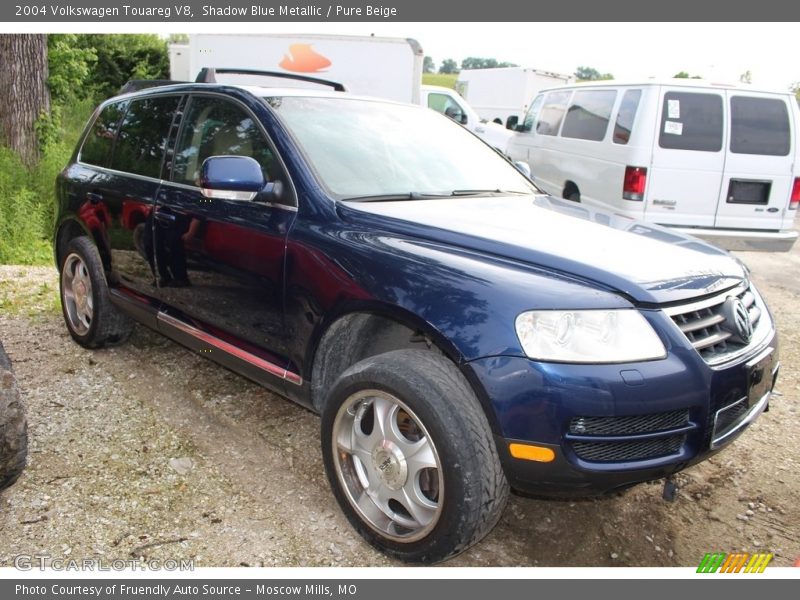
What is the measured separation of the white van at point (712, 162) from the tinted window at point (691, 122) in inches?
0.4

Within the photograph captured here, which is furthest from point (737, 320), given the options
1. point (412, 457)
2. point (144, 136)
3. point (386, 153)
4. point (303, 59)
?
point (303, 59)

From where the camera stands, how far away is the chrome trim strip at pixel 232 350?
3.09 metres

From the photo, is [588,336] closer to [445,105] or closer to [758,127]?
[758,127]

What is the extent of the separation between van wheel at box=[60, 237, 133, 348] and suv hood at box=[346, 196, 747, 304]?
235 cm

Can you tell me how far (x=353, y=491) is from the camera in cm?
279

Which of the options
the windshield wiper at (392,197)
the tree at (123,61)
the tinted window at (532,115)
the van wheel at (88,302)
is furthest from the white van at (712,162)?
the tree at (123,61)

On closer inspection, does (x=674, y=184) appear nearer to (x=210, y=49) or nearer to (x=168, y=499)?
(x=168, y=499)

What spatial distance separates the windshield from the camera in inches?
125

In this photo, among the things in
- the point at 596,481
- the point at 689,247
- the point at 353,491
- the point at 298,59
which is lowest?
the point at 353,491

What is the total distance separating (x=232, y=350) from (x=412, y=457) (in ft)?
4.18

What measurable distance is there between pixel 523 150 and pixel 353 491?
319 inches

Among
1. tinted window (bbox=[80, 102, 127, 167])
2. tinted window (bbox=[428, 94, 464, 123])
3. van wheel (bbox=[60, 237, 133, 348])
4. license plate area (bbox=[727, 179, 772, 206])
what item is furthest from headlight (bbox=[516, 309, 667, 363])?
tinted window (bbox=[428, 94, 464, 123])

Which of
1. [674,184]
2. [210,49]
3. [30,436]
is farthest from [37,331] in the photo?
[210,49]

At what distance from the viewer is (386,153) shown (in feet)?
11.2
